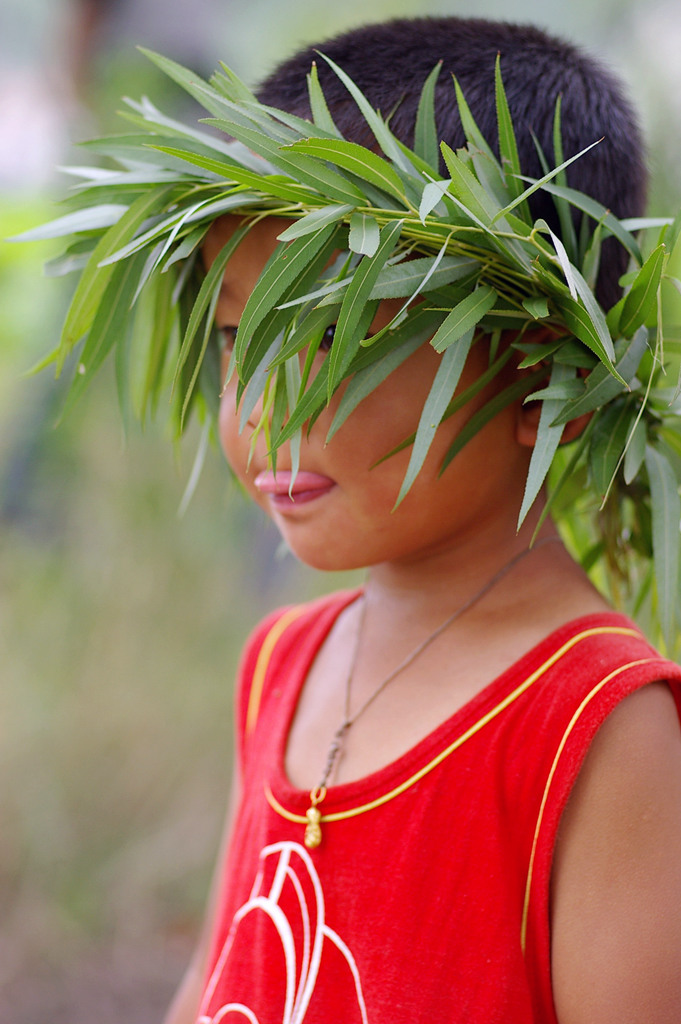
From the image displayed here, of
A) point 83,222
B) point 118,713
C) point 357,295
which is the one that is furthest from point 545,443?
point 118,713

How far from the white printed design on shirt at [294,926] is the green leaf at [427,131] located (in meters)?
0.67

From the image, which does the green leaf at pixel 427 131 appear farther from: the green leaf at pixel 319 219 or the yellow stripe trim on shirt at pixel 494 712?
the yellow stripe trim on shirt at pixel 494 712

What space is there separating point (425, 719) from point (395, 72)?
0.63 m

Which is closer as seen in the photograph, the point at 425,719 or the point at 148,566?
the point at 425,719

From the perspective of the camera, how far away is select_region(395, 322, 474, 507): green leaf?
0.84 meters

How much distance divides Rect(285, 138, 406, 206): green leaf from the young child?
12 centimetres

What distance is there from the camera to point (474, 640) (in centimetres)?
103

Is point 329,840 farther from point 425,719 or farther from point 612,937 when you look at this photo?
point 612,937

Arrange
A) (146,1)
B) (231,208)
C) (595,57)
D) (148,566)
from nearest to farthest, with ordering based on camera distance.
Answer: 1. (231,208)
2. (595,57)
3. (148,566)
4. (146,1)

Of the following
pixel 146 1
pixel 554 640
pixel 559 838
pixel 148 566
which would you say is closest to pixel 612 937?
pixel 559 838

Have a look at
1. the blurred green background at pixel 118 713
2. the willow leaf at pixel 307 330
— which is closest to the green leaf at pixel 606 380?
the willow leaf at pixel 307 330

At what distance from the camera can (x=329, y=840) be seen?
1013mm

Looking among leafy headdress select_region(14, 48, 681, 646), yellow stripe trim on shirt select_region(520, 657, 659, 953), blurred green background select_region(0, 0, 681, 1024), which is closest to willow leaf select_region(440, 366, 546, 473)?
leafy headdress select_region(14, 48, 681, 646)

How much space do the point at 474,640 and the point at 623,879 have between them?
0.91 ft
